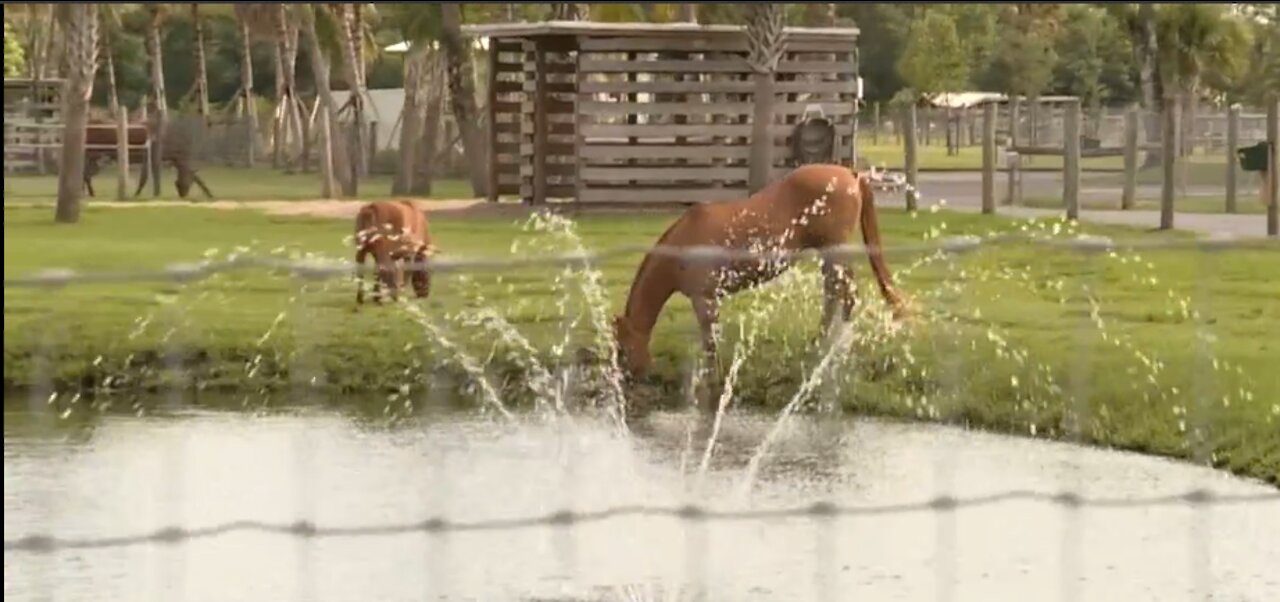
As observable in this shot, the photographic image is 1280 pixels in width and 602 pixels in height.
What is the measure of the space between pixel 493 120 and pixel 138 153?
7938 millimetres

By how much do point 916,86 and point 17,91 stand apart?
38.4 feet

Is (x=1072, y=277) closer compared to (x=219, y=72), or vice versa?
(x=1072, y=277)

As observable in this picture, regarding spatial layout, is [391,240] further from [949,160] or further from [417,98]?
[417,98]

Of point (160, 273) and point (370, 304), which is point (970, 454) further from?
point (160, 273)

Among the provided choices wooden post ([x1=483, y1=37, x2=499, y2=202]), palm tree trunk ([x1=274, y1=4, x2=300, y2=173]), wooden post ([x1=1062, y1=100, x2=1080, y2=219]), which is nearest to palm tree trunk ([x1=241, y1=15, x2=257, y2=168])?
palm tree trunk ([x1=274, y1=4, x2=300, y2=173])

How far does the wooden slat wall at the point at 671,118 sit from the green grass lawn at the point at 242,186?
490 centimetres

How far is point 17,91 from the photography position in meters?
33.3

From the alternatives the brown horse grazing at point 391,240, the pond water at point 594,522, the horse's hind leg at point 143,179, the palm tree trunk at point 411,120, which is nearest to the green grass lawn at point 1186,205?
the brown horse grazing at point 391,240

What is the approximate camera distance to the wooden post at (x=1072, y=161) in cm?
1789

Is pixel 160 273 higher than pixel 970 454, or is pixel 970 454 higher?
pixel 160 273

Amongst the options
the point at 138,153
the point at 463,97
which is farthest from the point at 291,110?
the point at 463,97

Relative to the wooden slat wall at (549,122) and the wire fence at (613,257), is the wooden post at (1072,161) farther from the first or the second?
the wire fence at (613,257)

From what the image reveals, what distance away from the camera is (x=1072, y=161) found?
1819 centimetres

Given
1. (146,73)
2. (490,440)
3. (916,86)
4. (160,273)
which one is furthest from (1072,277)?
(146,73)
